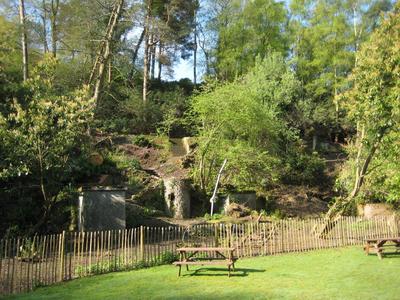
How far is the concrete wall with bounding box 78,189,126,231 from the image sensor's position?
1702cm

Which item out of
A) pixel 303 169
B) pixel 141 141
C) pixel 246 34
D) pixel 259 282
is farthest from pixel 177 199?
pixel 246 34

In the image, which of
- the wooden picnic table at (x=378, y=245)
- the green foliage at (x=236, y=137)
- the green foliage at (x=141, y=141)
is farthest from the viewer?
the green foliage at (x=141, y=141)

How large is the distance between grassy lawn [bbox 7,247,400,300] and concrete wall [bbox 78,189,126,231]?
465 cm

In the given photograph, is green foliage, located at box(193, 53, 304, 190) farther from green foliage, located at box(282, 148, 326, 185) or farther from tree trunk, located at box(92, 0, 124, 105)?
tree trunk, located at box(92, 0, 124, 105)

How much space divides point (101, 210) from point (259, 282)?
853cm

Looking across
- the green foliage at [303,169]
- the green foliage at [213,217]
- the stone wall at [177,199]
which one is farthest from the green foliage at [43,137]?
the green foliage at [303,169]

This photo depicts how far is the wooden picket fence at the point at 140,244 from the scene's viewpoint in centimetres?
1097

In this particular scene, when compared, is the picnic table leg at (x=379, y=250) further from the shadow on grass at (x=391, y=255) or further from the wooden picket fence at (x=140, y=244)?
the wooden picket fence at (x=140, y=244)

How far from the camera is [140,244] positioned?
1322 centimetres

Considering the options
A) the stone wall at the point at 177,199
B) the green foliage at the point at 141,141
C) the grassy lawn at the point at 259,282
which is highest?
the green foliage at the point at 141,141

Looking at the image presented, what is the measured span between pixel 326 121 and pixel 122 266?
2967cm

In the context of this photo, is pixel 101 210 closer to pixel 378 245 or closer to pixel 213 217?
pixel 213 217

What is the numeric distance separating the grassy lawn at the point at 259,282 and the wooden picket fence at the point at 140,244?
477 millimetres

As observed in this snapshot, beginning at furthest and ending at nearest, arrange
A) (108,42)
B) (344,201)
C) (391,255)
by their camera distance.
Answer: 1. (108,42)
2. (344,201)
3. (391,255)
